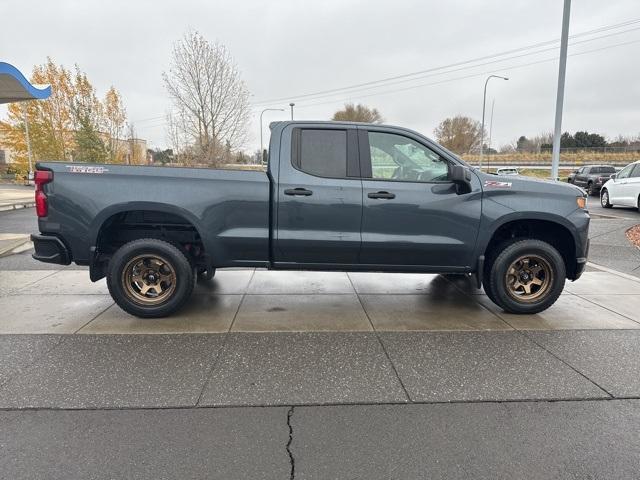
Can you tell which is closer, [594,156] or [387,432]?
[387,432]

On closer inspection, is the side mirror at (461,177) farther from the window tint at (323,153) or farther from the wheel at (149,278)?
the wheel at (149,278)

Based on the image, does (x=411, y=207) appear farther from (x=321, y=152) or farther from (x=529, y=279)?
(x=529, y=279)

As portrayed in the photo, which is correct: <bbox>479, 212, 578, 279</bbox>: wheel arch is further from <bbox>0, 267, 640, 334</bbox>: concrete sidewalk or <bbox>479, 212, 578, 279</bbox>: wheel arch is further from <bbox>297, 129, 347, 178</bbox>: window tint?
<bbox>297, 129, 347, 178</bbox>: window tint

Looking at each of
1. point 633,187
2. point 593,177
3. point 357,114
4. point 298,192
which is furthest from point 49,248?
point 357,114

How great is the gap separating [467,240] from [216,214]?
2.69 m

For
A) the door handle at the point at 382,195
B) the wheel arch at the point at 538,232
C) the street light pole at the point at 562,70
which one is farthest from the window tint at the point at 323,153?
the street light pole at the point at 562,70

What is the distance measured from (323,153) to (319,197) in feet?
1.71

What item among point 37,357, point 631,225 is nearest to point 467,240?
point 37,357

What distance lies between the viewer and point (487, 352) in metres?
3.96

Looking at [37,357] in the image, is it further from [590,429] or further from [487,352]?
[590,429]

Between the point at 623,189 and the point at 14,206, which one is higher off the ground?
the point at 623,189

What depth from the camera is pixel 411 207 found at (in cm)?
457

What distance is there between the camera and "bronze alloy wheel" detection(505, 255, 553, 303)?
15.7 ft

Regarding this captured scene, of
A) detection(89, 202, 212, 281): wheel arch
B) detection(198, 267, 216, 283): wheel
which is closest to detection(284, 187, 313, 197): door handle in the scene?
detection(89, 202, 212, 281): wheel arch
